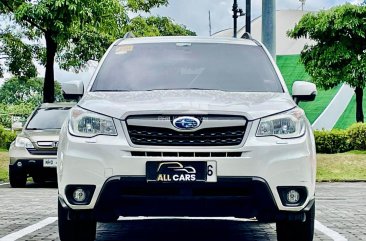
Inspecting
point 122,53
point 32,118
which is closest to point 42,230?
point 122,53

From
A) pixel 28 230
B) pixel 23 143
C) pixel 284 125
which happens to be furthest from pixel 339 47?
pixel 284 125

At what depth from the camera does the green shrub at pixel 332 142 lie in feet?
81.4

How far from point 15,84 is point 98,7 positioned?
343 ft

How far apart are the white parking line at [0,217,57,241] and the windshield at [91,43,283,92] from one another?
170cm

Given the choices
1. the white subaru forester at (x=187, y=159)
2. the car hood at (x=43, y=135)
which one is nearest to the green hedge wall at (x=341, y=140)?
the car hood at (x=43, y=135)

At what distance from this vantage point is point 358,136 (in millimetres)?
24797

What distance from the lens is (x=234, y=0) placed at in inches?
1426

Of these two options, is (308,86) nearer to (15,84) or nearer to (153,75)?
(153,75)

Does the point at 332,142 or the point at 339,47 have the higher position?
the point at 339,47

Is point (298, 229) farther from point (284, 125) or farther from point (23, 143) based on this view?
point (23, 143)

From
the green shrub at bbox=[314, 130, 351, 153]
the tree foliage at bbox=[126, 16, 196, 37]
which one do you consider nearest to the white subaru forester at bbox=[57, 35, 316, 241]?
the green shrub at bbox=[314, 130, 351, 153]

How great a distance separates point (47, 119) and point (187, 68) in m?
9.43

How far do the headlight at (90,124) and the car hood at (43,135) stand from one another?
913 centimetres

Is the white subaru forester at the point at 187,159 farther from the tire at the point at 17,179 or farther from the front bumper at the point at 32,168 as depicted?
the tire at the point at 17,179
